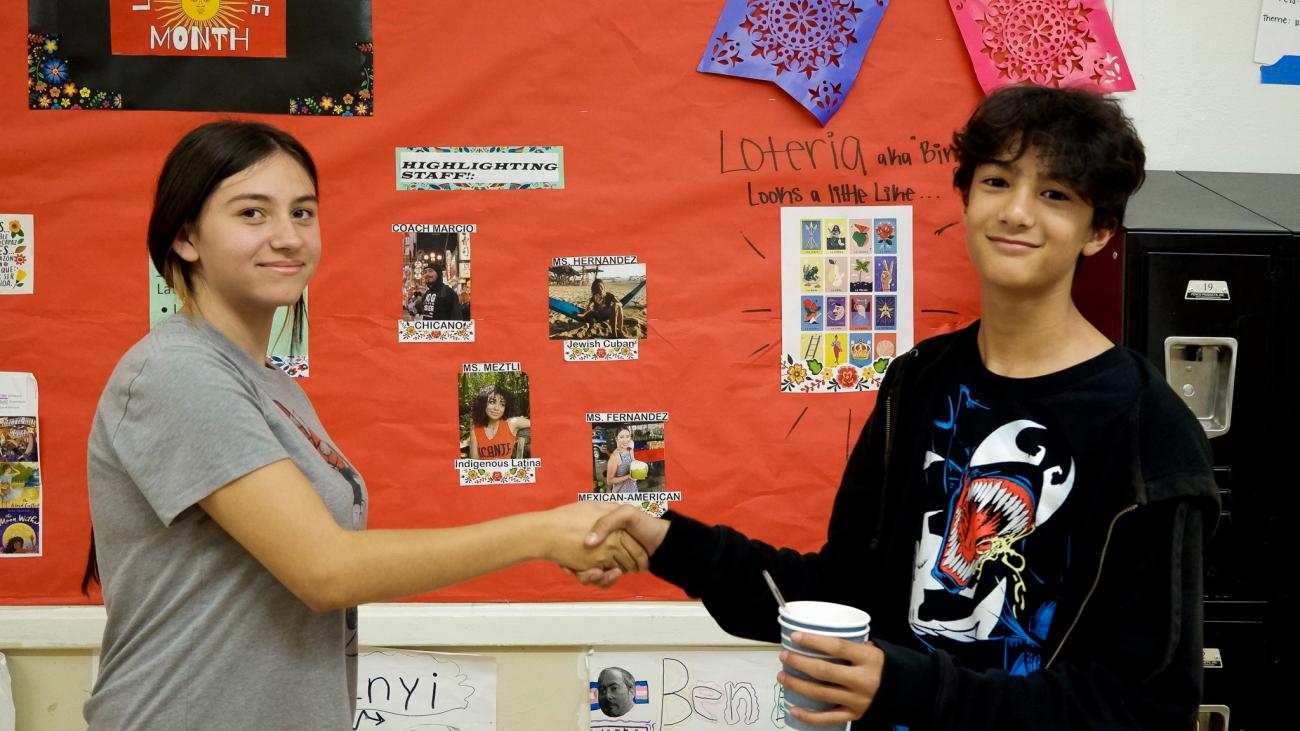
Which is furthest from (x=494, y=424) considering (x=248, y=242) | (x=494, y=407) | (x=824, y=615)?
(x=824, y=615)

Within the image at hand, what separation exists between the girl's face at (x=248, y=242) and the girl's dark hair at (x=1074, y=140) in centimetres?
95

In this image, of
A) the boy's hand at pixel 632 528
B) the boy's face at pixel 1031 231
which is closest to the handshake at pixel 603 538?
the boy's hand at pixel 632 528

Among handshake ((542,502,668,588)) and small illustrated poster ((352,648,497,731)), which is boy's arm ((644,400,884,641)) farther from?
small illustrated poster ((352,648,497,731))

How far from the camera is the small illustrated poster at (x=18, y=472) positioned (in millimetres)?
2146

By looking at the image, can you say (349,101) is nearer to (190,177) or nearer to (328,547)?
(190,177)

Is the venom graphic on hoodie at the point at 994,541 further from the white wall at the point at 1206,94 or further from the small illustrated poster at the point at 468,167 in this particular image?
the white wall at the point at 1206,94

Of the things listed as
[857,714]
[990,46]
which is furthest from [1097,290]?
[857,714]

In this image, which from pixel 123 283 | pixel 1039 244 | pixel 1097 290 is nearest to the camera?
pixel 1039 244

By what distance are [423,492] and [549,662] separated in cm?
46

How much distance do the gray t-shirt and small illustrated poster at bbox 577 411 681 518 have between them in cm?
98

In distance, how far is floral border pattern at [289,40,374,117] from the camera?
7.00 ft

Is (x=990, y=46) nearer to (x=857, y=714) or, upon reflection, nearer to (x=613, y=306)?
(x=613, y=306)

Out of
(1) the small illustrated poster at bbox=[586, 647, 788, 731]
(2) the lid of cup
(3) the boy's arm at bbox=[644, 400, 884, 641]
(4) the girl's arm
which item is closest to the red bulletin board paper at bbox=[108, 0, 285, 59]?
(4) the girl's arm

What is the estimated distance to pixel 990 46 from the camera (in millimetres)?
2184
